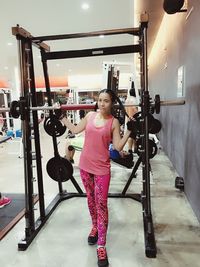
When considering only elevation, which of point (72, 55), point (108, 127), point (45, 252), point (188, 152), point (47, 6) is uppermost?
point (47, 6)

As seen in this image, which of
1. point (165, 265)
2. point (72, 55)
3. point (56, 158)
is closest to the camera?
point (165, 265)

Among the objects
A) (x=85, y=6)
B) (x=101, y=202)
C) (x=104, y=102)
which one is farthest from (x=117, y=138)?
(x=85, y=6)

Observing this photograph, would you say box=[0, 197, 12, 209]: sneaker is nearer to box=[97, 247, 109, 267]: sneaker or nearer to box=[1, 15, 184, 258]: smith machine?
box=[1, 15, 184, 258]: smith machine

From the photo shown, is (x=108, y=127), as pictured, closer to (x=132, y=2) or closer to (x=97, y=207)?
(x=97, y=207)

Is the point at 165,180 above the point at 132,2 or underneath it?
underneath

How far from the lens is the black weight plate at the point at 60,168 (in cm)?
299

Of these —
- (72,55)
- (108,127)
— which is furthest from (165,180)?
(72,55)

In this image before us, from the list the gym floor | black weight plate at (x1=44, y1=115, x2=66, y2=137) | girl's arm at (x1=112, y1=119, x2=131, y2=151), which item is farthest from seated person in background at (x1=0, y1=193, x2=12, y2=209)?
girl's arm at (x1=112, y1=119, x2=131, y2=151)

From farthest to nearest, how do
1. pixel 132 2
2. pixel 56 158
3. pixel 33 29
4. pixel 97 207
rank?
pixel 33 29, pixel 132 2, pixel 56 158, pixel 97 207

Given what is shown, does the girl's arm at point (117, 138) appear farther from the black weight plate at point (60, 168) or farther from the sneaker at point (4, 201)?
the sneaker at point (4, 201)

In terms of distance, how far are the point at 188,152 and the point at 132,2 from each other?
297 cm

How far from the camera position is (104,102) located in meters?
2.18

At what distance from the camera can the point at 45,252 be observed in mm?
2248

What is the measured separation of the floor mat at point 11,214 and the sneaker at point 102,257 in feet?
3.59
